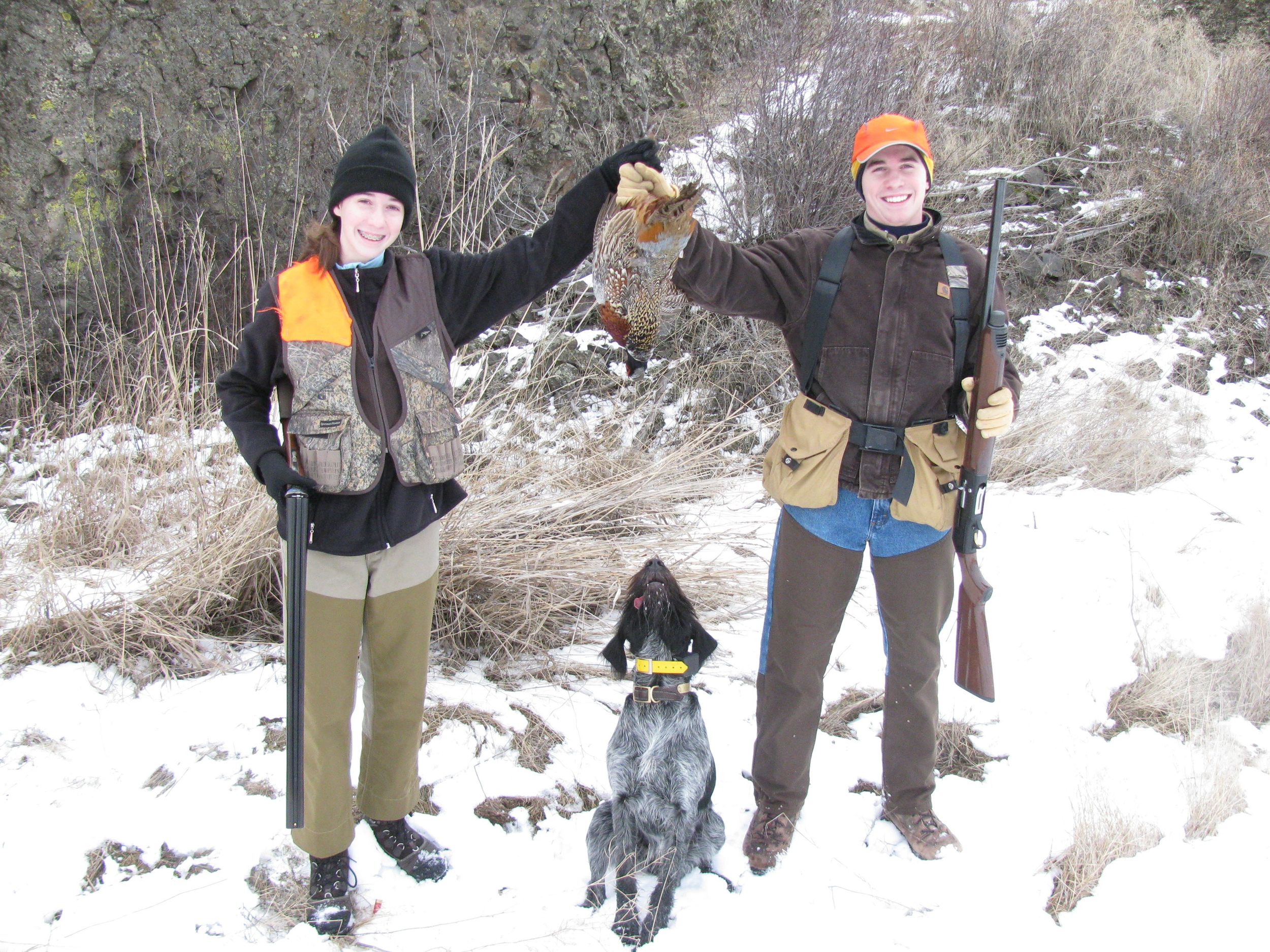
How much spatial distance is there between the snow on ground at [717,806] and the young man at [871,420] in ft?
0.74

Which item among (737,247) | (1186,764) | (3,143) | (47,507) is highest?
(3,143)

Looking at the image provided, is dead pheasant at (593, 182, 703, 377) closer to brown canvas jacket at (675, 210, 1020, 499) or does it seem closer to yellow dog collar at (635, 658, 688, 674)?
brown canvas jacket at (675, 210, 1020, 499)

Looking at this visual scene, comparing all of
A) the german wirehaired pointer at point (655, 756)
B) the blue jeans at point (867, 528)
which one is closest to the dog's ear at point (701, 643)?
the german wirehaired pointer at point (655, 756)

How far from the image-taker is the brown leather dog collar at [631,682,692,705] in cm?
229

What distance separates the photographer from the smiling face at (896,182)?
7.29 feet

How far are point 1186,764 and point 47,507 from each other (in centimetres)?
512

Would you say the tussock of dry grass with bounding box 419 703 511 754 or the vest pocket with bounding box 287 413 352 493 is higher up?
the vest pocket with bounding box 287 413 352 493

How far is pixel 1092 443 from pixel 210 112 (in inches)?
265

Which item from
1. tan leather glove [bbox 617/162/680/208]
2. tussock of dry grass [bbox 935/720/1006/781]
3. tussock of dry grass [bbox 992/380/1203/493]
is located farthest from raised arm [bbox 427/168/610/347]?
tussock of dry grass [bbox 992/380/1203/493]

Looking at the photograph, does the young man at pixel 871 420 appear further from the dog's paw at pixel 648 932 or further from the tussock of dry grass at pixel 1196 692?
the tussock of dry grass at pixel 1196 692

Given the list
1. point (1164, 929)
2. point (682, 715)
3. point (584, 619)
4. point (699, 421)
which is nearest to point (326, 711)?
point (682, 715)

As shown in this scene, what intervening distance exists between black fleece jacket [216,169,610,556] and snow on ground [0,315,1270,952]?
1155 mm

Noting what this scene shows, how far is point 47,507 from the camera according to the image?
3.85 metres

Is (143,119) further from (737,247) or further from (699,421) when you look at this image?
(737,247)
